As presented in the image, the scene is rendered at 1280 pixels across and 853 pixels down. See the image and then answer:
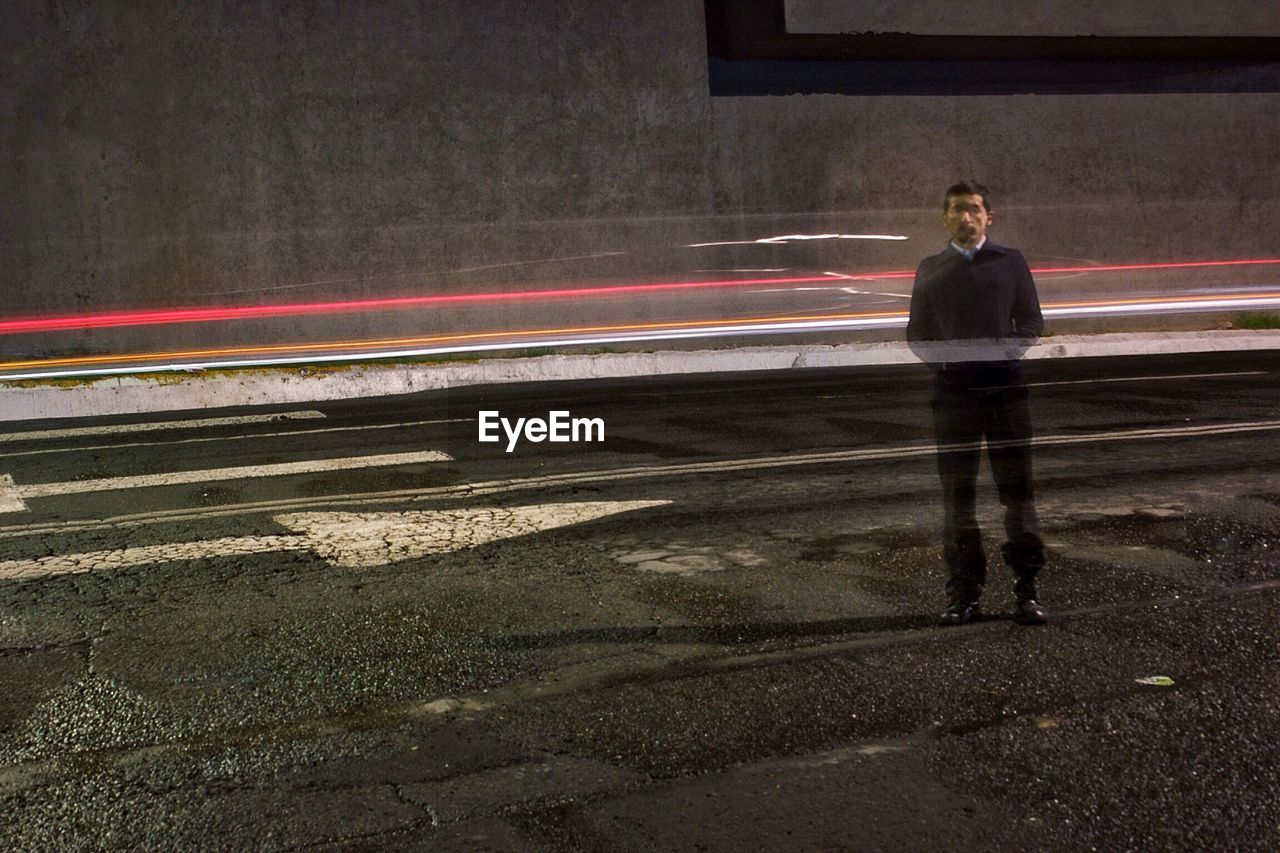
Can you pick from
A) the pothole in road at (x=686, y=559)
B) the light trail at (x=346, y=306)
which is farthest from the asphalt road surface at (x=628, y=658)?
the light trail at (x=346, y=306)

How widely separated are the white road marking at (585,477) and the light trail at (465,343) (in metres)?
7.88

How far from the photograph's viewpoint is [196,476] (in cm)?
905

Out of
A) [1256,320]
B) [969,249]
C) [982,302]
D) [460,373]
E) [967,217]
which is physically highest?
[967,217]

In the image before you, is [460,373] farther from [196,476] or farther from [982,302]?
[982,302]

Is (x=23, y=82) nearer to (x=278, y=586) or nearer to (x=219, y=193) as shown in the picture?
(x=219, y=193)

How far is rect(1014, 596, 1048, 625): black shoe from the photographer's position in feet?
17.3

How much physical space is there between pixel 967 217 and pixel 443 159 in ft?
50.1

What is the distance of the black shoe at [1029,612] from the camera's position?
17.3ft

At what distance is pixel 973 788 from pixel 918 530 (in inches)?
Answer: 134

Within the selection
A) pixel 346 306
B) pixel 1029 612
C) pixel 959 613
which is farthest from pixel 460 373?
pixel 1029 612

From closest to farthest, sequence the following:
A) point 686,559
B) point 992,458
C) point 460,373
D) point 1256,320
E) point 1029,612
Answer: point 1029,612 < point 992,458 < point 686,559 < point 460,373 < point 1256,320

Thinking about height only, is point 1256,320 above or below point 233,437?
below

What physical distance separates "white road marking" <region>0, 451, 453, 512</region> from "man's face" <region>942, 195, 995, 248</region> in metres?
5.31

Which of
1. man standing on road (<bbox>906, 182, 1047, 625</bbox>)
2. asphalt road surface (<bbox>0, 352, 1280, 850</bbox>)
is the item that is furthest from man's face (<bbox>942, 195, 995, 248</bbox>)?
asphalt road surface (<bbox>0, 352, 1280, 850</bbox>)
